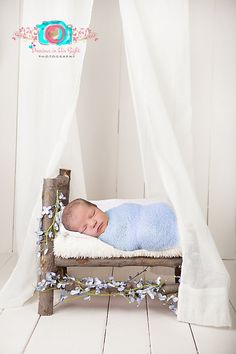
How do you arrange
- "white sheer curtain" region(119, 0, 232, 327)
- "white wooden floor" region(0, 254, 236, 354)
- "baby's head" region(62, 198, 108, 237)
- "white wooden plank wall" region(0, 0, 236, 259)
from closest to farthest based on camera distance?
"white wooden floor" region(0, 254, 236, 354)
"white sheer curtain" region(119, 0, 232, 327)
"baby's head" region(62, 198, 108, 237)
"white wooden plank wall" region(0, 0, 236, 259)

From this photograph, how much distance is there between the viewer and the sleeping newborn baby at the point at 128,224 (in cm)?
212

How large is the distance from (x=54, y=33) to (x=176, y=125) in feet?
2.48

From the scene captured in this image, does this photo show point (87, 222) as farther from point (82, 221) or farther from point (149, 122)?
point (149, 122)

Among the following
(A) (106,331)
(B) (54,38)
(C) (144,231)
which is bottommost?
(A) (106,331)

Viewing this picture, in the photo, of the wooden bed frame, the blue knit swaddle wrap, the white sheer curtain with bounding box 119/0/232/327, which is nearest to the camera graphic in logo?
the white sheer curtain with bounding box 119/0/232/327

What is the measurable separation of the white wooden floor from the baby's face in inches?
15.8

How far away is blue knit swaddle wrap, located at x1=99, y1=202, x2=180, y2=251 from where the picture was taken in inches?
83.4

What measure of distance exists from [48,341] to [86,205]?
→ 2.11 feet

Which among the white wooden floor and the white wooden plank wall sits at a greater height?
the white wooden plank wall

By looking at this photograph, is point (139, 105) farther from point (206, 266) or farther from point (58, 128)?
point (206, 266)

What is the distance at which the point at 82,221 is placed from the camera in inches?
85.6

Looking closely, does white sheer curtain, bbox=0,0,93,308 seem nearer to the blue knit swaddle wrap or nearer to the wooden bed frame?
the wooden bed frame

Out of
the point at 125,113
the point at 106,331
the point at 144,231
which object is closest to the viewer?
the point at 106,331

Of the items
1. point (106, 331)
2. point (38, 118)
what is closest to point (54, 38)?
point (38, 118)
